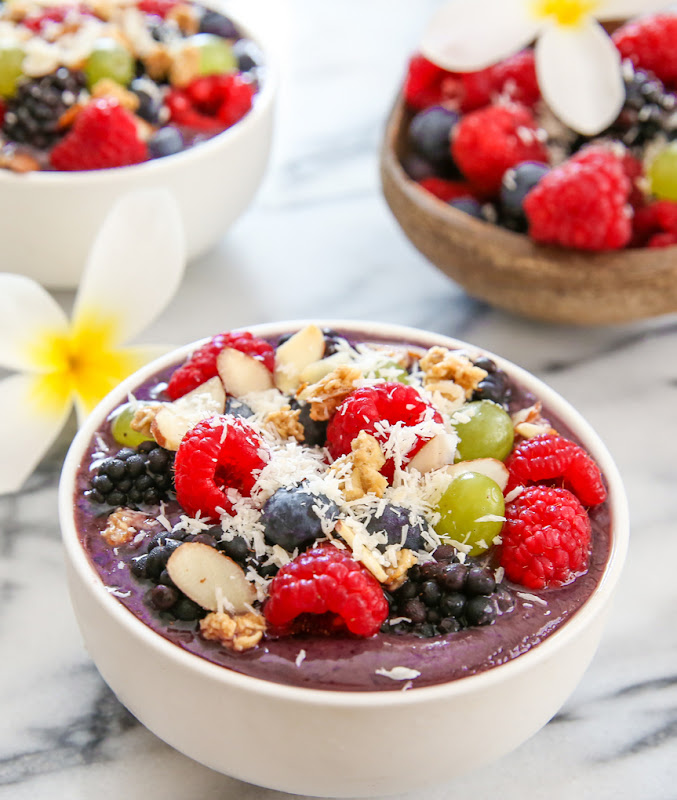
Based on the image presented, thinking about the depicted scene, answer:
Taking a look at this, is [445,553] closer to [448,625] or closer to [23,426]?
[448,625]

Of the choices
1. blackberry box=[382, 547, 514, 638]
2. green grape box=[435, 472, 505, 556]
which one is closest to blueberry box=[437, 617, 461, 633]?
blackberry box=[382, 547, 514, 638]

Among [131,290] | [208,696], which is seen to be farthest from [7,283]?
[208,696]

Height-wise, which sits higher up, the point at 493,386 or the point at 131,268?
the point at 493,386

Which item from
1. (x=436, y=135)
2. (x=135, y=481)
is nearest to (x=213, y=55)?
(x=436, y=135)

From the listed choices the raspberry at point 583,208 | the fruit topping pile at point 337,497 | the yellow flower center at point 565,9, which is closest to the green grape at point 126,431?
the fruit topping pile at point 337,497

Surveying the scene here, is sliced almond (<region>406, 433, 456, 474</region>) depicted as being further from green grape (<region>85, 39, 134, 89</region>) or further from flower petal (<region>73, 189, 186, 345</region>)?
green grape (<region>85, 39, 134, 89</region>)

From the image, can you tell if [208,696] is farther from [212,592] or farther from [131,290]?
[131,290]

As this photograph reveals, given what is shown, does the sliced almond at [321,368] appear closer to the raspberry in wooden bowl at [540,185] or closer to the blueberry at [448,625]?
the blueberry at [448,625]
